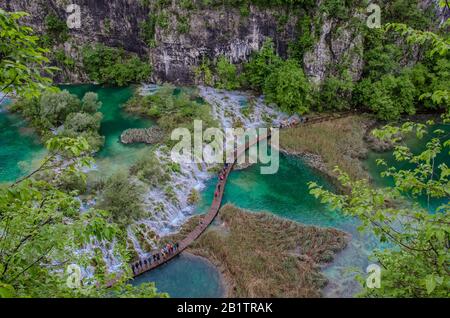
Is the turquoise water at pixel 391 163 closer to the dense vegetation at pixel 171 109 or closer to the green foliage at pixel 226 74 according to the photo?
the dense vegetation at pixel 171 109

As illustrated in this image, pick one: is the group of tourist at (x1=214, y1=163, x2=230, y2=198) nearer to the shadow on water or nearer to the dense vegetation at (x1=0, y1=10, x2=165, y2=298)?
the shadow on water

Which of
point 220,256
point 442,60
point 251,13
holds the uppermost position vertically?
point 251,13

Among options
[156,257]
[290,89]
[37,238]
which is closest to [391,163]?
[290,89]

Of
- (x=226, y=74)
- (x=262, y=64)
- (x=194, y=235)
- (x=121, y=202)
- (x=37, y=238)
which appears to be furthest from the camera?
Answer: (x=226, y=74)

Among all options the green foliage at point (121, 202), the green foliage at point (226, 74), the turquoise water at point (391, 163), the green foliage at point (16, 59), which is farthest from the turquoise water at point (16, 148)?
the turquoise water at point (391, 163)

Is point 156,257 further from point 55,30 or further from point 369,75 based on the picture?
point 55,30

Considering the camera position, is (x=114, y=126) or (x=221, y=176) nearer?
(x=221, y=176)

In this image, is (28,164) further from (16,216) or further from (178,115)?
(16,216)
